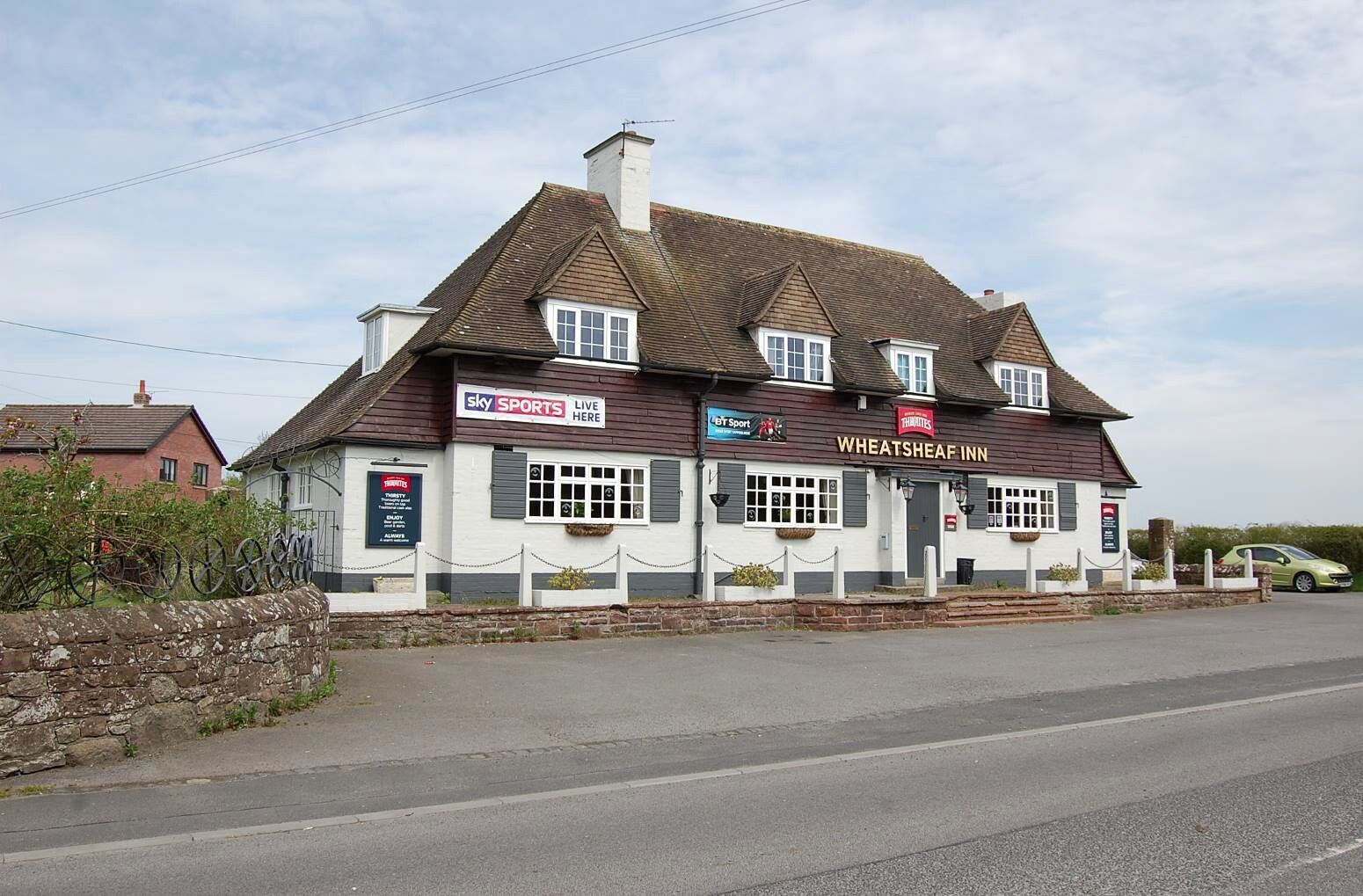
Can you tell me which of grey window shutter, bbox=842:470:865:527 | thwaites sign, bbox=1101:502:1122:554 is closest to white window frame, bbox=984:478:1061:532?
grey window shutter, bbox=842:470:865:527

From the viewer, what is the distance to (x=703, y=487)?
2308 cm

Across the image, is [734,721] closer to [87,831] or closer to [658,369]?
[87,831]

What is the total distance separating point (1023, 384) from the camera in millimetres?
29078

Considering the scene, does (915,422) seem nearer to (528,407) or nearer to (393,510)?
(528,407)

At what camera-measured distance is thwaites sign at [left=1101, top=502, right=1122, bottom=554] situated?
34781 mm

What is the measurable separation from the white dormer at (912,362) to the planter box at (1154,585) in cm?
657

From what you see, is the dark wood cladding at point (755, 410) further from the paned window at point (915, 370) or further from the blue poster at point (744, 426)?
the paned window at point (915, 370)

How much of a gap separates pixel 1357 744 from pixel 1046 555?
1952cm

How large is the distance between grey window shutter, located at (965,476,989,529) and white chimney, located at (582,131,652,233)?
10.2 m

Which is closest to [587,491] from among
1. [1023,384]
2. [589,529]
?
[589,529]

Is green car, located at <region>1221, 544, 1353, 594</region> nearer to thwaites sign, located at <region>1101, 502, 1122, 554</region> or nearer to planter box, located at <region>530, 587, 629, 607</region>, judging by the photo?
thwaites sign, located at <region>1101, 502, 1122, 554</region>

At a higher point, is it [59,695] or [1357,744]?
[59,695]

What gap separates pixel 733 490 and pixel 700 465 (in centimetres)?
95

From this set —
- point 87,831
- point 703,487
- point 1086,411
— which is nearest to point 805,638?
point 703,487
